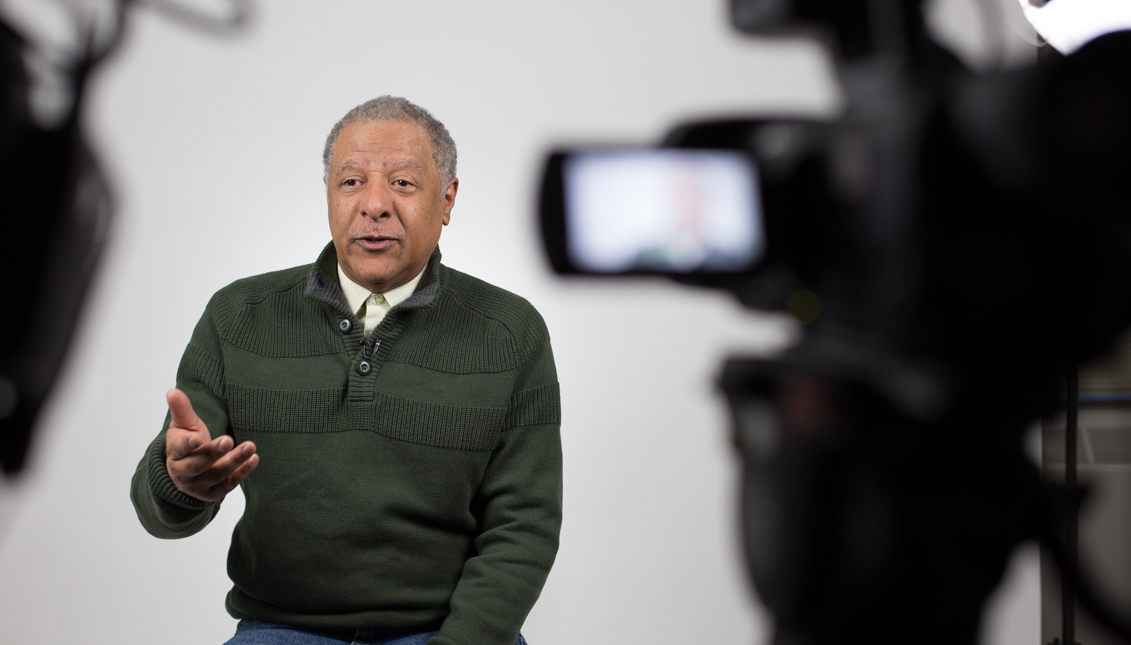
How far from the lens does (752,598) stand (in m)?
0.17

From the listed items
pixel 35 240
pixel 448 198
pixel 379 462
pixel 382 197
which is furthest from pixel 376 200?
pixel 35 240

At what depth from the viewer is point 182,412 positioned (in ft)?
1.36

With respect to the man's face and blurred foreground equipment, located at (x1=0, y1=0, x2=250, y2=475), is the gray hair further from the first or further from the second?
blurred foreground equipment, located at (x1=0, y1=0, x2=250, y2=475)

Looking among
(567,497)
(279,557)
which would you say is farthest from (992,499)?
(567,497)

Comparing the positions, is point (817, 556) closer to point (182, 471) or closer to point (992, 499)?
point (992, 499)

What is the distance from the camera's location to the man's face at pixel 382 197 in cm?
70

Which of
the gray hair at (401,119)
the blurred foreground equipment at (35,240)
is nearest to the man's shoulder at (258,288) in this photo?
the gray hair at (401,119)

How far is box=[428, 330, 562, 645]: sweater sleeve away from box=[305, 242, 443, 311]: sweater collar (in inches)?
4.8

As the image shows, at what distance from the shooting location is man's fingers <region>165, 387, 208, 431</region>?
1.29 feet

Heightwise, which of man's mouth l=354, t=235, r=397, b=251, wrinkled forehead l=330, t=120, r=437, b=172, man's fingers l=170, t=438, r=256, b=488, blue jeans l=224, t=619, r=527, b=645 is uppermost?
wrinkled forehead l=330, t=120, r=437, b=172

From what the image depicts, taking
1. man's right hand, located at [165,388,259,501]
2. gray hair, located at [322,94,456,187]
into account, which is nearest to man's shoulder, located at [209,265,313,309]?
gray hair, located at [322,94,456,187]

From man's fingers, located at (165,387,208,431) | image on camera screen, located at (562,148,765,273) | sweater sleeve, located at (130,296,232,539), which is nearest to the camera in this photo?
image on camera screen, located at (562,148,765,273)

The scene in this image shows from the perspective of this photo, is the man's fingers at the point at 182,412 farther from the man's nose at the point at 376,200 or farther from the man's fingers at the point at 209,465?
the man's nose at the point at 376,200

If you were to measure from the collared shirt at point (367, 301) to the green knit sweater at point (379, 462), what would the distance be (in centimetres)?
1
